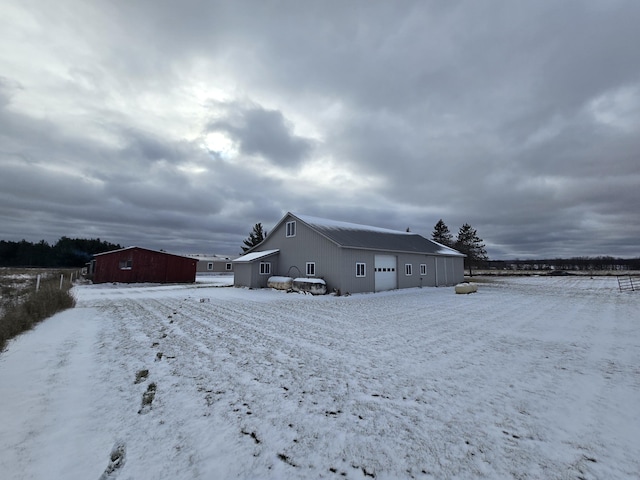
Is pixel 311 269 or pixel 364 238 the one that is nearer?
pixel 311 269

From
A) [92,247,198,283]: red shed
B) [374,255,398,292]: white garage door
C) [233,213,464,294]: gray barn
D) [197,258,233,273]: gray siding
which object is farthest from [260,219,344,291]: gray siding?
[197,258,233,273]: gray siding

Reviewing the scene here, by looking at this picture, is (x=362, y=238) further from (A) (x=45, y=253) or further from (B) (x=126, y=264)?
(A) (x=45, y=253)

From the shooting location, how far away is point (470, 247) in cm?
4981

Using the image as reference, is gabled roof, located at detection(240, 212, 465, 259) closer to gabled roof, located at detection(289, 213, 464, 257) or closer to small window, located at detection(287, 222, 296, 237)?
gabled roof, located at detection(289, 213, 464, 257)

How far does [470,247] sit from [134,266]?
1909 inches

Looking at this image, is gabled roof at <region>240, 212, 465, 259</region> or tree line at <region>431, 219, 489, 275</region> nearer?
gabled roof at <region>240, 212, 465, 259</region>

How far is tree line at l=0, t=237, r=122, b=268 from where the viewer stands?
75.1 meters

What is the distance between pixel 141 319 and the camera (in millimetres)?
10445

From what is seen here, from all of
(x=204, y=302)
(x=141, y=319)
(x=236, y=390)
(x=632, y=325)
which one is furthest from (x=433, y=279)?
(x=236, y=390)

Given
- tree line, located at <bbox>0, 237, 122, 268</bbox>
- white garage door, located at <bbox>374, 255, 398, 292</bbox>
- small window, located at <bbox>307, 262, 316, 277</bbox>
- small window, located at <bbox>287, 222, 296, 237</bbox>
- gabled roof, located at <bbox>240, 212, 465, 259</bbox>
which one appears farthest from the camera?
tree line, located at <bbox>0, 237, 122, 268</bbox>

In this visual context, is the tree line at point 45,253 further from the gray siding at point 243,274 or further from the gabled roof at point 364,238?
the gabled roof at point 364,238

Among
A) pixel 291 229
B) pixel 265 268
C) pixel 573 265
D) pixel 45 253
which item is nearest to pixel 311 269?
pixel 291 229

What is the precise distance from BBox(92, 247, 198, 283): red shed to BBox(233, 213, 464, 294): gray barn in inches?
450

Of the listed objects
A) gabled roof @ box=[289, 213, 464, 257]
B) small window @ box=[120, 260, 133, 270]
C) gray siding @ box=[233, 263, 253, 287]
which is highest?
gabled roof @ box=[289, 213, 464, 257]
